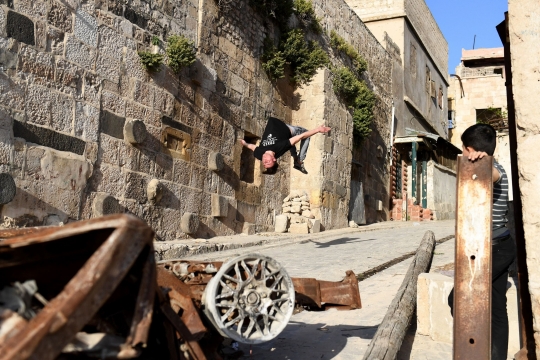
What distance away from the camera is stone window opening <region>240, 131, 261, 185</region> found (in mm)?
11617

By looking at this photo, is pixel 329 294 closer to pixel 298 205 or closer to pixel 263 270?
pixel 263 270

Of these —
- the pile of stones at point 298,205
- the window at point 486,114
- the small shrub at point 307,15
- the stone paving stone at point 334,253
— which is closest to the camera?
the stone paving stone at point 334,253

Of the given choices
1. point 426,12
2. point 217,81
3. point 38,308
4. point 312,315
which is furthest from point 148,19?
point 426,12

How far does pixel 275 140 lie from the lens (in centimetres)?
772

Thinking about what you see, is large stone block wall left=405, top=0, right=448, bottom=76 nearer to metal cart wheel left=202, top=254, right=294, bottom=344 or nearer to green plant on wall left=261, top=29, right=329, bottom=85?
green plant on wall left=261, top=29, right=329, bottom=85

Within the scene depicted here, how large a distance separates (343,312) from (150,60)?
5472 mm

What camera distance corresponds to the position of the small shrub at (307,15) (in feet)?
43.4

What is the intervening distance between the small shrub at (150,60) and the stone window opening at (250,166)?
3.20m

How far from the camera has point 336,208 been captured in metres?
13.5

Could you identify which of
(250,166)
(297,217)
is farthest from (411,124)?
(250,166)

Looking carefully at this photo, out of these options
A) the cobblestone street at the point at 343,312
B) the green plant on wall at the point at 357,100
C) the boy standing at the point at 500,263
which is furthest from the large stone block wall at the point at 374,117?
the boy standing at the point at 500,263

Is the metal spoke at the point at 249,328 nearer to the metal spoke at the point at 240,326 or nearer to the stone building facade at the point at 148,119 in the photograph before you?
the metal spoke at the point at 240,326

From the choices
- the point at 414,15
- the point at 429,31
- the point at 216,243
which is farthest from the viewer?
the point at 429,31

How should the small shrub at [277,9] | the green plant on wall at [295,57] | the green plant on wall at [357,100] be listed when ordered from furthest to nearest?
the green plant on wall at [357,100] → the green plant on wall at [295,57] → the small shrub at [277,9]
